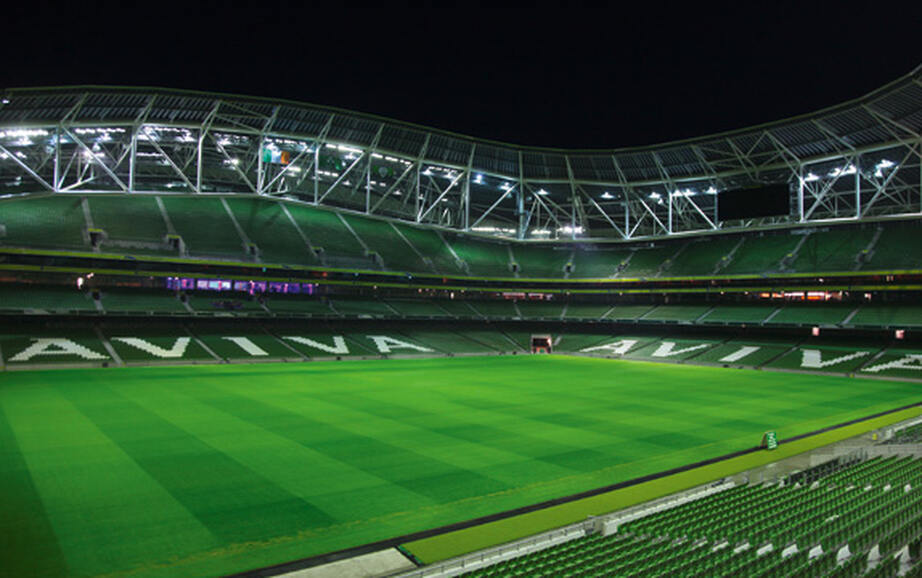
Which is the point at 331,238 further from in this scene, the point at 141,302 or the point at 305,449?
the point at 305,449

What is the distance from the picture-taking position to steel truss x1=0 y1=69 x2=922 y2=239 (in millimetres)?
40906

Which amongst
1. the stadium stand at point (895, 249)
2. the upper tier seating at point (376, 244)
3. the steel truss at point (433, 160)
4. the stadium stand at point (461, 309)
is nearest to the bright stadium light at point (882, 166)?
the steel truss at point (433, 160)

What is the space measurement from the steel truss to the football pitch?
1947cm

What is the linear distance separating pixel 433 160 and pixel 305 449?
136 feet

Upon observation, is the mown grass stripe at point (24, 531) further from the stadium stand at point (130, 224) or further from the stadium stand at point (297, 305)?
the stadium stand at point (297, 305)

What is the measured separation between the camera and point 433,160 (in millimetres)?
55156

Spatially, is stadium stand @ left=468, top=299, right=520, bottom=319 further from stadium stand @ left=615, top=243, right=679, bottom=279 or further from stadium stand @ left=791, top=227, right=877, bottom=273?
stadium stand @ left=791, top=227, right=877, bottom=273

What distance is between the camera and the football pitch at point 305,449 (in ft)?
36.2

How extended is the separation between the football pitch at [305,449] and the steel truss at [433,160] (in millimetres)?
19471

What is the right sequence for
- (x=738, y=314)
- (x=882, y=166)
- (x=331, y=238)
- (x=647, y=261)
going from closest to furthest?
(x=882, y=166) → (x=738, y=314) → (x=331, y=238) → (x=647, y=261)

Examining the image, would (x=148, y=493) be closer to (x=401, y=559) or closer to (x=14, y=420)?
(x=401, y=559)

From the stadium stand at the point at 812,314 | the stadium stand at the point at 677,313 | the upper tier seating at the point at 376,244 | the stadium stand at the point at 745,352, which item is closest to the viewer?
the upper tier seating at the point at 376,244

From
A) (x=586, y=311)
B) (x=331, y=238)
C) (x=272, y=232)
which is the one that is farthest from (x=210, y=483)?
(x=586, y=311)

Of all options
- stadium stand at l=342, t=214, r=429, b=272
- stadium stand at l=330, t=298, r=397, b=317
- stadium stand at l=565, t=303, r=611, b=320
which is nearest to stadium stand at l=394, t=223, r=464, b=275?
stadium stand at l=342, t=214, r=429, b=272
